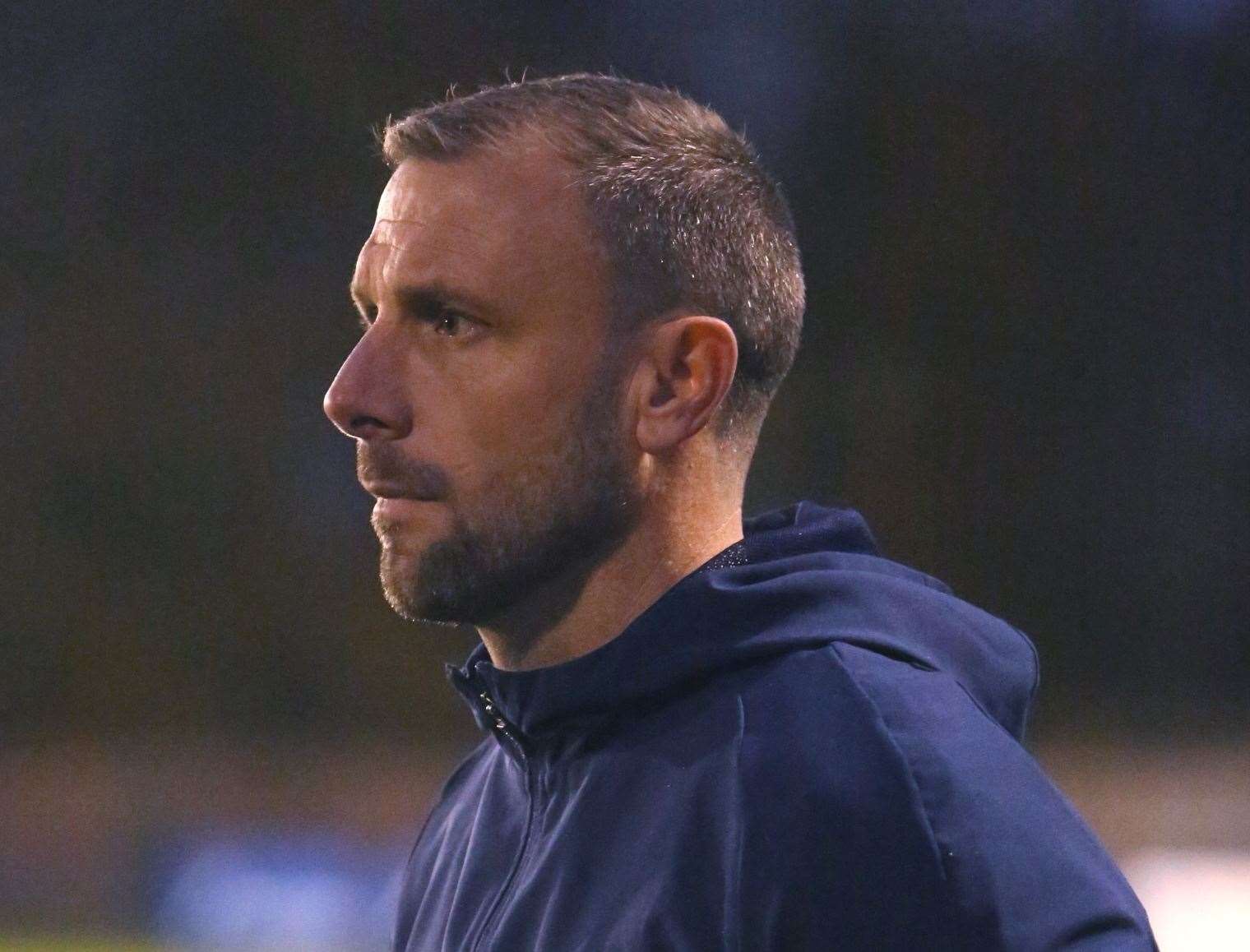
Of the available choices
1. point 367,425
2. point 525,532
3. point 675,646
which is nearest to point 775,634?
point 675,646

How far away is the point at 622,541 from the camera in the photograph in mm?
941

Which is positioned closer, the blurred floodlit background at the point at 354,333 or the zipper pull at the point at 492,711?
the zipper pull at the point at 492,711

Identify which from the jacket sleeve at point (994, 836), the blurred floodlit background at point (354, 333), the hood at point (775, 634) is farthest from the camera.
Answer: the blurred floodlit background at point (354, 333)

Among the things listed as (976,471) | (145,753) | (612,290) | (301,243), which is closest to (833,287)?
(976,471)

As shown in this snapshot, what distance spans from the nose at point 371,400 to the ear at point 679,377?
0.14m

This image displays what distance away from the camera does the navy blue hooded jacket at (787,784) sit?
745 millimetres

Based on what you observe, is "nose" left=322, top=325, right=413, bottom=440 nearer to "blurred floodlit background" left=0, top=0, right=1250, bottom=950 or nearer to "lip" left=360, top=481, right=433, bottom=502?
"lip" left=360, top=481, right=433, bottom=502

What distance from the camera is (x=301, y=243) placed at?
367 centimetres

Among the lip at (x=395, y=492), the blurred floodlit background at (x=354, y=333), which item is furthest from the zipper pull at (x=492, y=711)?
the blurred floodlit background at (x=354, y=333)

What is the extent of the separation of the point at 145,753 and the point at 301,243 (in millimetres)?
1221

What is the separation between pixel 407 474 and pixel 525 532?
78mm

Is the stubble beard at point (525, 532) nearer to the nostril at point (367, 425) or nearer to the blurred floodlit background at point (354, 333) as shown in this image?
the nostril at point (367, 425)

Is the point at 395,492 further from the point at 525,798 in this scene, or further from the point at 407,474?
the point at 525,798

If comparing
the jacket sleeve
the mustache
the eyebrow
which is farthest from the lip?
the jacket sleeve
